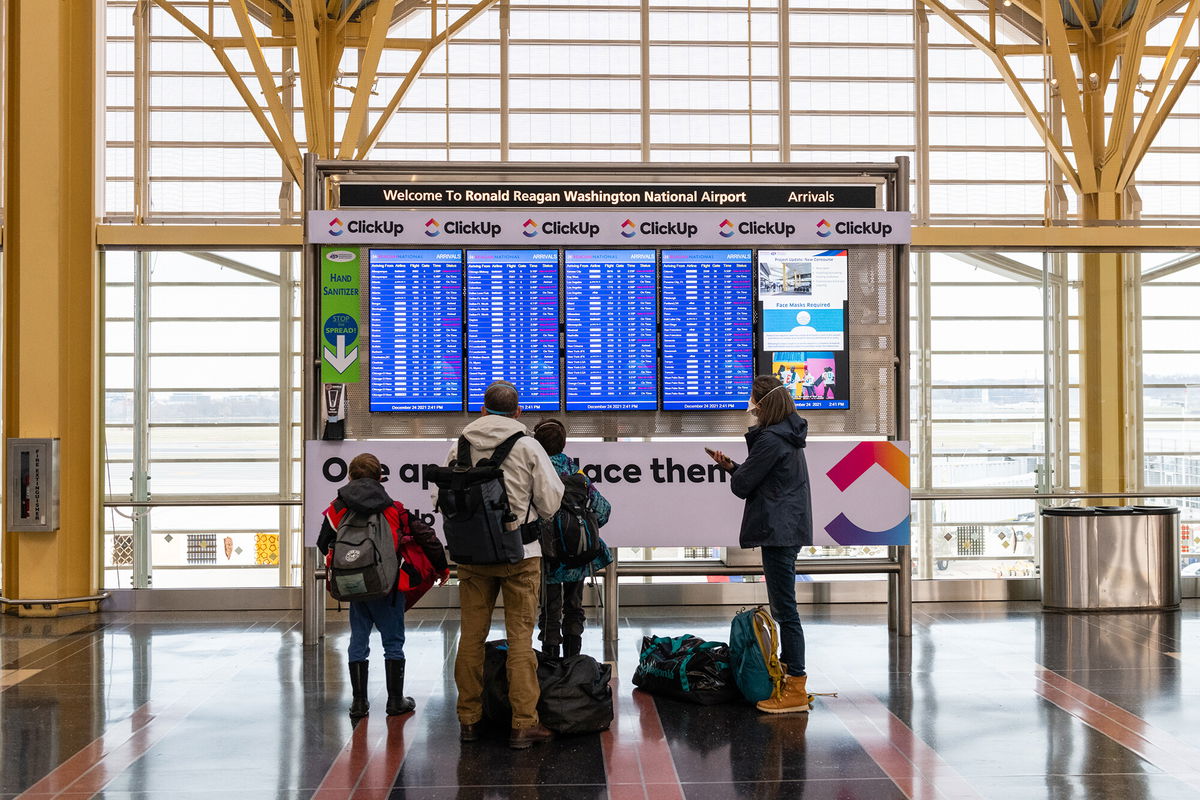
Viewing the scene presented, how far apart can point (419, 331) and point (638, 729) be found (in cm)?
380

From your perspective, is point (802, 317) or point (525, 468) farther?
point (802, 317)

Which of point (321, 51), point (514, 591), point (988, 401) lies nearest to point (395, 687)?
point (514, 591)

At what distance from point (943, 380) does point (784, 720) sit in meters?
6.11

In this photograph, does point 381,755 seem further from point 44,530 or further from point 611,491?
point 44,530

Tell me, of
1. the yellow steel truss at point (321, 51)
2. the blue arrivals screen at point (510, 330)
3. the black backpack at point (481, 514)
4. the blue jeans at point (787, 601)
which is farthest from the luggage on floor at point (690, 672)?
the yellow steel truss at point (321, 51)

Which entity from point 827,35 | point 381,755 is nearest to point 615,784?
point 381,755

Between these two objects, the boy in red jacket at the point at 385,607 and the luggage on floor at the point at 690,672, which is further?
the luggage on floor at the point at 690,672

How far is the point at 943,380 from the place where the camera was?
1130 cm

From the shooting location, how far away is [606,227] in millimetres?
8617

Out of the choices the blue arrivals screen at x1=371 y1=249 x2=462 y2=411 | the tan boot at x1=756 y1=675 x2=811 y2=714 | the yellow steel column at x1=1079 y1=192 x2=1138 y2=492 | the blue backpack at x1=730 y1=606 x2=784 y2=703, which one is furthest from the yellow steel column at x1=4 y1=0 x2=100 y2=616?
the yellow steel column at x1=1079 y1=192 x2=1138 y2=492

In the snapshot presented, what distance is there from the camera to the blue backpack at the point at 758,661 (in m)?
6.23

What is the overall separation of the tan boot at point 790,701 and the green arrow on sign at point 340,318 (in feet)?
13.2

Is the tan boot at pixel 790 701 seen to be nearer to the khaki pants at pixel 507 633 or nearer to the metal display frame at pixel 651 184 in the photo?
the khaki pants at pixel 507 633

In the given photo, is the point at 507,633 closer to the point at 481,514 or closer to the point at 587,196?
the point at 481,514
